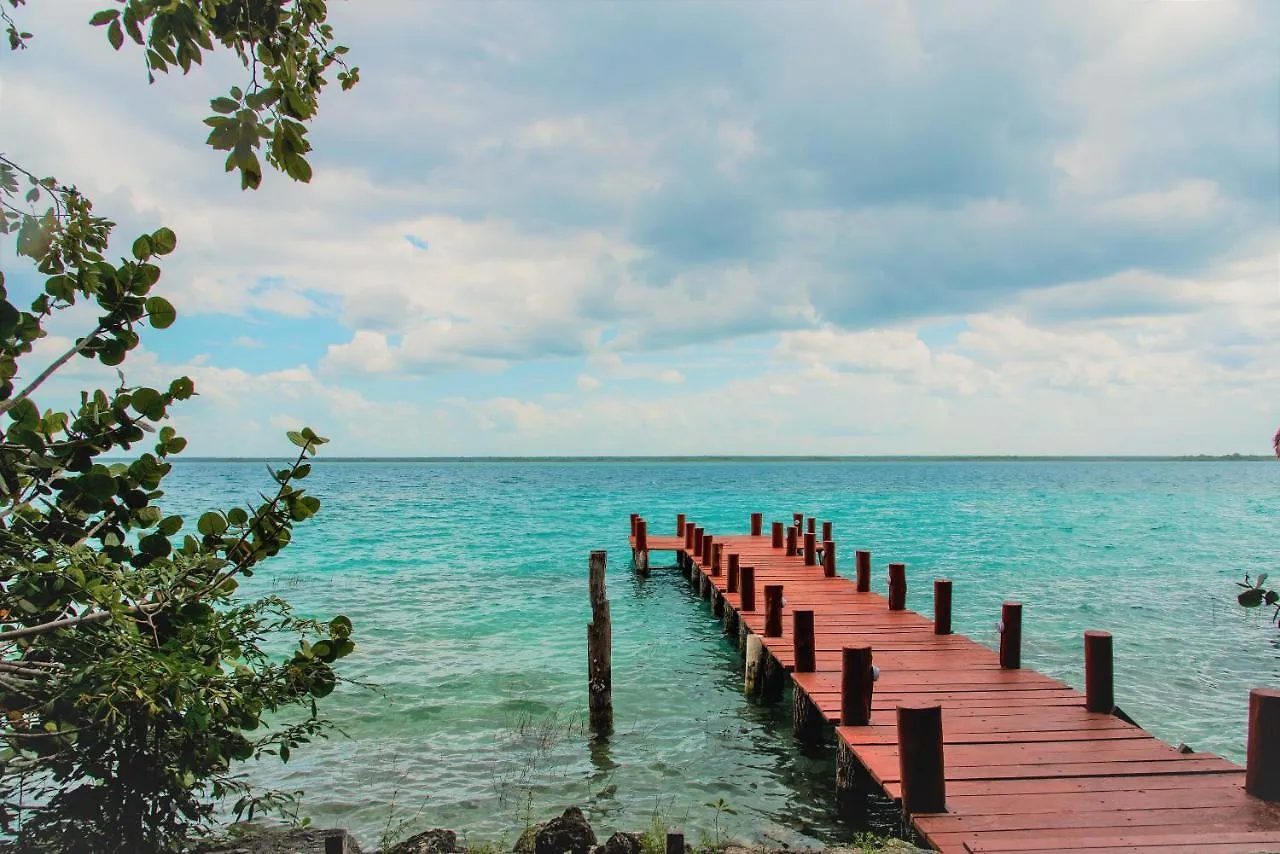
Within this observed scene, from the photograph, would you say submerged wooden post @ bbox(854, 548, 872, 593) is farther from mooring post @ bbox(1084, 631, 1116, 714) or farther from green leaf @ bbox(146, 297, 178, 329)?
green leaf @ bbox(146, 297, 178, 329)

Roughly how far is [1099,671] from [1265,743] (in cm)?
229

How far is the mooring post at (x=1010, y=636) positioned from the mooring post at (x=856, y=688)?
9.65ft

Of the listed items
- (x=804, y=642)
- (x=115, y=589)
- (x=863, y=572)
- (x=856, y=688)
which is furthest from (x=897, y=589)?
(x=115, y=589)

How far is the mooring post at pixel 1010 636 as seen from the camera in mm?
10227

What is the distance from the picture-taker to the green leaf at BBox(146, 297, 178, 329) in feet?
11.4

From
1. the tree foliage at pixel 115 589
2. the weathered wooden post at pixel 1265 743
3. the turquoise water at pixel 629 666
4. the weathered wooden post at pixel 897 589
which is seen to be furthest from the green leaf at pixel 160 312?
the weathered wooden post at pixel 897 589

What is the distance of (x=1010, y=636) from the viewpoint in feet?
33.7

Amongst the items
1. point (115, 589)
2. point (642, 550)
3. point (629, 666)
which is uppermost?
point (115, 589)

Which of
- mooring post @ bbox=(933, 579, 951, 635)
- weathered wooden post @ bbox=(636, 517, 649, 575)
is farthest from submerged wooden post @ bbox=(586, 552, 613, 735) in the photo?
weathered wooden post @ bbox=(636, 517, 649, 575)

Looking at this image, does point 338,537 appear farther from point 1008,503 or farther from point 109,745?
point 1008,503

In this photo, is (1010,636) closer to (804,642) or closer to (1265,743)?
(804,642)

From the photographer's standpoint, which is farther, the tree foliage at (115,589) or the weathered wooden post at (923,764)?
the weathered wooden post at (923,764)

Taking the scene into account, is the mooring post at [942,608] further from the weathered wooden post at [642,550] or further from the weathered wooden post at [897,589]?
the weathered wooden post at [642,550]

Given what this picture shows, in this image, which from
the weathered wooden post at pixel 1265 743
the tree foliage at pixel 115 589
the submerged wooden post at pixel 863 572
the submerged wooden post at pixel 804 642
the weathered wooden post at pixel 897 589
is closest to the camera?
the tree foliage at pixel 115 589
